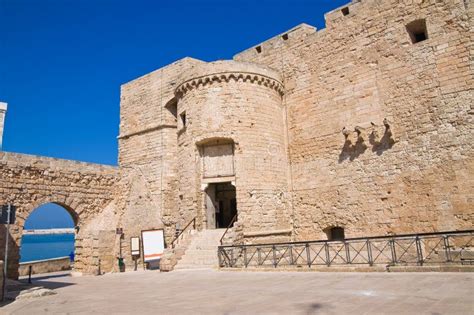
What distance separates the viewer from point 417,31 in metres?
12.4

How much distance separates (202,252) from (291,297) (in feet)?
22.6

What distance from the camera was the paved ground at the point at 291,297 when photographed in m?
4.53

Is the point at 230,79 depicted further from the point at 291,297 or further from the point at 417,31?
the point at 291,297

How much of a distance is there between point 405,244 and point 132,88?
1487 centimetres

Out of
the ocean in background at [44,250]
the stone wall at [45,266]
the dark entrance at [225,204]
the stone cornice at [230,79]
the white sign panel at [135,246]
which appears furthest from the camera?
the ocean in background at [44,250]

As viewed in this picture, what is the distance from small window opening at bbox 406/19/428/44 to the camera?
Answer: 12.0m

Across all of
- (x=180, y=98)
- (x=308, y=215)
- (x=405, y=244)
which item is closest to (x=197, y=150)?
(x=180, y=98)

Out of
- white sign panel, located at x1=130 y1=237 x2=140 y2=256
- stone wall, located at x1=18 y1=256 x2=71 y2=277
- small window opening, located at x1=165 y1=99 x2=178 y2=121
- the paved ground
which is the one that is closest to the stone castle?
small window opening, located at x1=165 y1=99 x2=178 y2=121

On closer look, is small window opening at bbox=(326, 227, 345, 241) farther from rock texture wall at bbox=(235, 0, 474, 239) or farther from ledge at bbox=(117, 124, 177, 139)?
ledge at bbox=(117, 124, 177, 139)

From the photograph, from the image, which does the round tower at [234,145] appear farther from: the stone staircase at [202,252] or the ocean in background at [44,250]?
the ocean in background at [44,250]

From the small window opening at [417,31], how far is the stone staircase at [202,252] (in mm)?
9453

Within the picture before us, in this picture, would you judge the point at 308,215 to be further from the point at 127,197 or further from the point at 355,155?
the point at 127,197

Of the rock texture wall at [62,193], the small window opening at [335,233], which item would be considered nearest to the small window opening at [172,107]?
the rock texture wall at [62,193]

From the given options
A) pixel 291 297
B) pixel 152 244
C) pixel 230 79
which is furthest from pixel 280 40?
pixel 291 297
